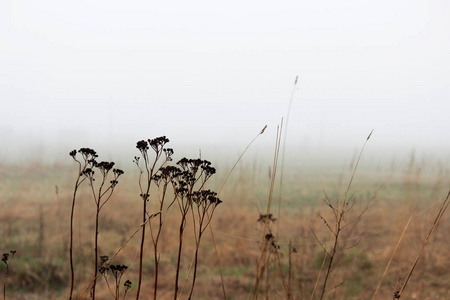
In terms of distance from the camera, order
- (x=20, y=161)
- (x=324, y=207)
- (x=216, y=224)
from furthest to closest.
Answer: (x=20, y=161), (x=324, y=207), (x=216, y=224)

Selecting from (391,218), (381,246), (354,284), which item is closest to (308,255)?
(354,284)

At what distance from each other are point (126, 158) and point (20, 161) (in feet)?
8.46

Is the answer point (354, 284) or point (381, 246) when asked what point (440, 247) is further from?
point (354, 284)

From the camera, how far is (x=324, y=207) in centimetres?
773

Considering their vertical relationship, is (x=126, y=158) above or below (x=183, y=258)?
above

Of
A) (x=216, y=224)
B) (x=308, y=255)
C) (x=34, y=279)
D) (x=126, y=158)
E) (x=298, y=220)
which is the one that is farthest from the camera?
(x=126, y=158)

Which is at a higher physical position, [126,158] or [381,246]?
[126,158]

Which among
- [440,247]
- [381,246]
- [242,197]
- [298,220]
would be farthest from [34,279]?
[440,247]

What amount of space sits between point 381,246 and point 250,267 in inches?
83.7

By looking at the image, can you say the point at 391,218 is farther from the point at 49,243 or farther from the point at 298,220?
the point at 49,243

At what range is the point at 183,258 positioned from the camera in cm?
520

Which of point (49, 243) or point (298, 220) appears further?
point (298, 220)

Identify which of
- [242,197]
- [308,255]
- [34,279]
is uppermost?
[242,197]

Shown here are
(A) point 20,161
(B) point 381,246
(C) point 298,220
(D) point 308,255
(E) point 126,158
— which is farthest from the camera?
(E) point 126,158
